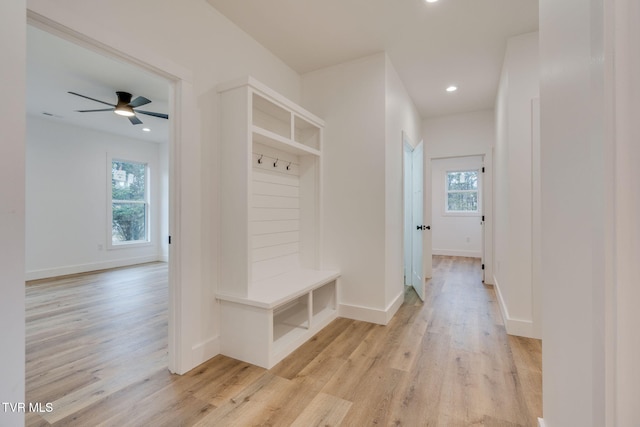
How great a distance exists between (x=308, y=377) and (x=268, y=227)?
1389mm

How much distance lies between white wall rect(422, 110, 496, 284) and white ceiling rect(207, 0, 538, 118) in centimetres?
143

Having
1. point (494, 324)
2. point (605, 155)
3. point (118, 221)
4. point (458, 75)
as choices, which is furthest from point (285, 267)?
point (118, 221)

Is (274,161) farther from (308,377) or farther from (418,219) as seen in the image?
(418,219)

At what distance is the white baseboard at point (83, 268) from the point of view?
478cm

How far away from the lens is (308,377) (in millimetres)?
1972

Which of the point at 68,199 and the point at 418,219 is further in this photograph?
the point at 68,199

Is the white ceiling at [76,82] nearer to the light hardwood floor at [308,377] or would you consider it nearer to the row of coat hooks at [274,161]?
the row of coat hooks at [274,161]

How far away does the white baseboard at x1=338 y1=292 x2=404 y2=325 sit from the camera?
2936 millimetres

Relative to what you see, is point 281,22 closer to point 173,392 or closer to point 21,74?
point 21,74

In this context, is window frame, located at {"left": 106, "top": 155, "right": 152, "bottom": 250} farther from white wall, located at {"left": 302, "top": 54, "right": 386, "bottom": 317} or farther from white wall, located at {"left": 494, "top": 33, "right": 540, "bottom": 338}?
white wall, located at {"left": 494, "top": 33, "right": 540, "bottom": 338}

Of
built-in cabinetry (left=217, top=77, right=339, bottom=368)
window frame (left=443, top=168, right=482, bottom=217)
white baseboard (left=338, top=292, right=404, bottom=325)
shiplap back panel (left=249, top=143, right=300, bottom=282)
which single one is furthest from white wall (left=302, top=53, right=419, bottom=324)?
window frame (left=443, top=168, right=482, bottom=217)

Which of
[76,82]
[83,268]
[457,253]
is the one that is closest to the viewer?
[76,82]

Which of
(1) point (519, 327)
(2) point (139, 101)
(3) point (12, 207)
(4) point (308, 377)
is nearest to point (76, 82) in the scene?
(2) point (139, 101)

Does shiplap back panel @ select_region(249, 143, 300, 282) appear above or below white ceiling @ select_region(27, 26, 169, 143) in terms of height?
below
